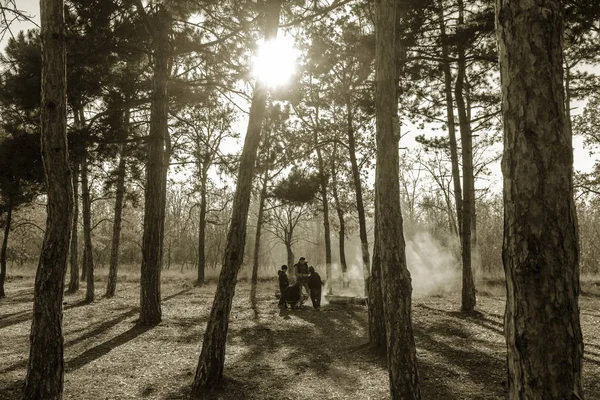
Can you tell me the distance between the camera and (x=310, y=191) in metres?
20.5

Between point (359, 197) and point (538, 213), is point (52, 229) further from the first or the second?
point (359, 197)

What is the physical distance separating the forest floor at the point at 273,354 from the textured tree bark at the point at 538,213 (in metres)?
4.12

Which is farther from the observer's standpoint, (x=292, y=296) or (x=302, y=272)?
(x=302, y=272)

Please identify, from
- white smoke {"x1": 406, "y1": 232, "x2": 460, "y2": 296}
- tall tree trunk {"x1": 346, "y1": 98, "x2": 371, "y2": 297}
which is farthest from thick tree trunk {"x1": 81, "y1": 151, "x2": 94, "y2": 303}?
white smoke {"x1": 406, "y1": 232, "x2": 460, "y2": 296}

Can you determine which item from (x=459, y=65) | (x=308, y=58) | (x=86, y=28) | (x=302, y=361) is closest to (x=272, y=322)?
(x=302, y=361)

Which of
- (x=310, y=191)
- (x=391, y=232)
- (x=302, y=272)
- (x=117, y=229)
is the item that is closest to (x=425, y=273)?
(x=310, y=191)

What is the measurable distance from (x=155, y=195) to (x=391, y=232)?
25.3 feet

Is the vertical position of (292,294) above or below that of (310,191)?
below

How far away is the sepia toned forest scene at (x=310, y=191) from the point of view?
2594 mm

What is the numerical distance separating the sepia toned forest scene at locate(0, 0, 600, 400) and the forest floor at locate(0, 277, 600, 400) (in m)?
0.06

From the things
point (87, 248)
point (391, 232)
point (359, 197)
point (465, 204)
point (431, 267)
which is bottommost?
point (431, 267)

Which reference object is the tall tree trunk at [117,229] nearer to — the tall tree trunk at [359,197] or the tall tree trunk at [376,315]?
the tall tree trunk at [359,197]

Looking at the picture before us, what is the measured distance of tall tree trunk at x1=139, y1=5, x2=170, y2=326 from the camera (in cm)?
1144

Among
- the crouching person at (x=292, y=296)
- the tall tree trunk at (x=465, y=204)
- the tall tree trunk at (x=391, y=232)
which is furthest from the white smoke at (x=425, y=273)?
the tall tree trunk at (x=391, y=232)
